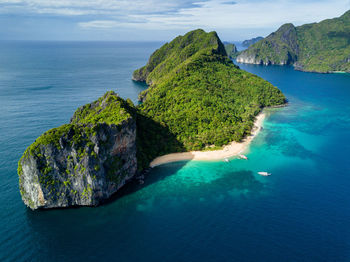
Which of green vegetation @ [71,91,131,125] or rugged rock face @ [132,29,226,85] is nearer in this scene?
green vegetation @ [71,91,131,125]

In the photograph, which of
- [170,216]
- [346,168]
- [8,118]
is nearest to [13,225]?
[170,216]

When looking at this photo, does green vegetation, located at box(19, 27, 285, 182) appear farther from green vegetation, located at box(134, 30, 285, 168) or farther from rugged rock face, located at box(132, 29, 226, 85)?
rugged rock face, located at box(132, 29, 226, 85)

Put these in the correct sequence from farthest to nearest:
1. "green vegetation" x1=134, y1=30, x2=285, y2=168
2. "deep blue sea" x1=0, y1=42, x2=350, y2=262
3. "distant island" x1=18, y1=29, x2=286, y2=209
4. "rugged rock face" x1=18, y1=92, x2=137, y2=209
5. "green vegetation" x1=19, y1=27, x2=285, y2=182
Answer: "green vegetation" x1=134, y1=30, x2=285, y2=168, "green vegetation" x1=19, y1=27, x2=285, y2=182, "distant island" x1=18, y1=29, x2=286, y2=209, "rugged rock face" x1=18, y1=92, x2=137, y2=209, "deep blue sea" x1=0, y1=42, x2=350, y2=262

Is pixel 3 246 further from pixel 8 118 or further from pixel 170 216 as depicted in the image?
pixel 8 118

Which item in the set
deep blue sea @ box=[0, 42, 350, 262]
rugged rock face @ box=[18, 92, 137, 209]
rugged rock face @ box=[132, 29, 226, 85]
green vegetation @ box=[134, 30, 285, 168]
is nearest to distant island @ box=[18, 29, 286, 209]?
green vegetation @ box=[134, 30, 285, 168]

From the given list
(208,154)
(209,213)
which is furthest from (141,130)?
(209,213)

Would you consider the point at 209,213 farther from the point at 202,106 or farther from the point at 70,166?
the point at 202,106
